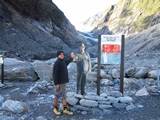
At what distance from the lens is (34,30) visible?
5678 cm

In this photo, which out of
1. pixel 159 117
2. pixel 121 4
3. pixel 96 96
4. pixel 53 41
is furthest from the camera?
pixel 121 4

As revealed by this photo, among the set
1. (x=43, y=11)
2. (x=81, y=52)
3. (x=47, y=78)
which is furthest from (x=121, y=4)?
(x=81, y=52)

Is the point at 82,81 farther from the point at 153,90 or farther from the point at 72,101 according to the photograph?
the point at 153,90

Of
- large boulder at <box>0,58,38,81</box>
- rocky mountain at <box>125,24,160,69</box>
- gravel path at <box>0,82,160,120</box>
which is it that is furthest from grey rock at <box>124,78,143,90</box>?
rocky mountain at <box>125,24,160,69</box>

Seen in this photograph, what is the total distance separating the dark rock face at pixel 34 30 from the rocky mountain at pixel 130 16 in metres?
23.4

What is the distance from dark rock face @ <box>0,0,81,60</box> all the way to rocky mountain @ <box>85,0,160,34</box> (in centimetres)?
2337

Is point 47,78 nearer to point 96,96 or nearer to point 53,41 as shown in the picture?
point 96,96

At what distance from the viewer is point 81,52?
14.3m

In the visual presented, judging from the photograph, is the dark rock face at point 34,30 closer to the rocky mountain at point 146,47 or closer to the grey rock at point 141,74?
the rocky mountain at point 146,47

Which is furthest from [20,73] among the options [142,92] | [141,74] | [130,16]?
[130,16]

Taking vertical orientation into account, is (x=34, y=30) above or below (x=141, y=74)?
above

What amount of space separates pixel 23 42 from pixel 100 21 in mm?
77282

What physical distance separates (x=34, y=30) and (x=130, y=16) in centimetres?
5266

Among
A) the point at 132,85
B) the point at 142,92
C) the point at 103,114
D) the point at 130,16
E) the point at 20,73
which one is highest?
the point at 130,16
